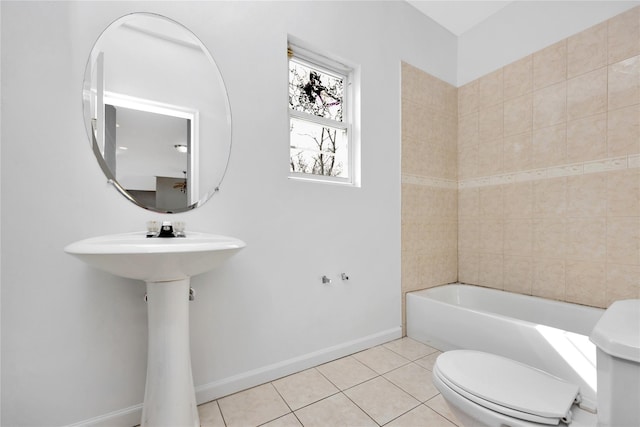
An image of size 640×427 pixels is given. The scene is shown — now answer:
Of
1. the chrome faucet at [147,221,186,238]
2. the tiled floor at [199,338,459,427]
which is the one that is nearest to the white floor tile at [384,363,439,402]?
the tiled floor at [199,338,459,427]

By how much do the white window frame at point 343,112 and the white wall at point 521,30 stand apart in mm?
1316

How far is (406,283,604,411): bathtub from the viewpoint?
1.42 metres

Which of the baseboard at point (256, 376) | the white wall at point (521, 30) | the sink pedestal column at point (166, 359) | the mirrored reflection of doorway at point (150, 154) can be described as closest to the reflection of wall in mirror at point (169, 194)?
the mirrored reflection of doorway at point (150, 154)

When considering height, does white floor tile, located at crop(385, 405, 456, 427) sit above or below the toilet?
below

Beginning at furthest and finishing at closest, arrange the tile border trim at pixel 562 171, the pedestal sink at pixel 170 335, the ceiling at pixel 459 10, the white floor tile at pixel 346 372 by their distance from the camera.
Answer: the ceiling at pixel 459 10
the tile border trim at pixel 562 171
the white floor tile at pixel 346 372
the pedestal sink at pixel 170 335

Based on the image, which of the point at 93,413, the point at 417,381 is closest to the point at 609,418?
the point at 417,381

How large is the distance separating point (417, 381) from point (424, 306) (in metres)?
0.63

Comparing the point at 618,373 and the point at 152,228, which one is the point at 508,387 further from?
the point at 152,228

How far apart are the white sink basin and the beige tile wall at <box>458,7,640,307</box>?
7.53 feet

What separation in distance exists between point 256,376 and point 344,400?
0.52m

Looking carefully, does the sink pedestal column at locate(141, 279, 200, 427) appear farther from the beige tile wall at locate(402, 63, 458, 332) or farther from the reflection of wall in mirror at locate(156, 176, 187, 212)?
the beige tile wall at locate(402, 63, 458, 332)

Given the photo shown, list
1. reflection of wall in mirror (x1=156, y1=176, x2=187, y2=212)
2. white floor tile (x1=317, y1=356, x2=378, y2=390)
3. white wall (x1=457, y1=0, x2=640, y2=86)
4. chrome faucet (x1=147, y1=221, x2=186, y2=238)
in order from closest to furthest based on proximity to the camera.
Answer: chrome faucet (x1=147, y1=221, x2=186, y2=238), reflection of wall in mirror (x1=156, y1=176, x2=187, y2=212), white floor tile (x1=317, y1=356, x2=378, y2=390), white wall (x1=457, y1=0, x2=640, y2=86)

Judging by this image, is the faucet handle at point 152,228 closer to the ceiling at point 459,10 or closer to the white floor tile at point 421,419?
the white floor tile at point 421,419

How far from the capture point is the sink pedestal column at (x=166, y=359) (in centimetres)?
113
